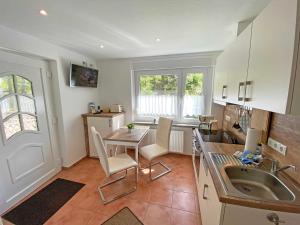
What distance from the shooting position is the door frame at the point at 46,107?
1789mm

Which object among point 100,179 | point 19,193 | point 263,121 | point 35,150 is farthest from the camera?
point 100,179

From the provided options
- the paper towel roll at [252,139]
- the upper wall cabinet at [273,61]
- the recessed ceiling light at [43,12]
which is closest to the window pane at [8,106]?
the recessed ceiling light at [43,12]

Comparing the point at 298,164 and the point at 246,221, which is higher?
the point at 298,164

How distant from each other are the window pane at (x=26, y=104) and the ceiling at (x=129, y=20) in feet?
2.90

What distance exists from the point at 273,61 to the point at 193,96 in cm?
219

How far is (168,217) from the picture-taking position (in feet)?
5.38

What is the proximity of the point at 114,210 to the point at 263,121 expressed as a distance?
195 centimetres

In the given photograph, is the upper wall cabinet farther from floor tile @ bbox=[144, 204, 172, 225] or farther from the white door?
the white door

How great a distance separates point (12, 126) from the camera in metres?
1.82

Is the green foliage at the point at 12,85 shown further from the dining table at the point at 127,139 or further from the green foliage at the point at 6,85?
the dining table at the point at 127,139

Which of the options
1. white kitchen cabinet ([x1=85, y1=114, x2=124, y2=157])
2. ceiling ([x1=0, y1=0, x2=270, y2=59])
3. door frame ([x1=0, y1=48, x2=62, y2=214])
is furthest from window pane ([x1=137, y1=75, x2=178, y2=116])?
door frame ([x1=0, y1=48, x2=62, y2=214])

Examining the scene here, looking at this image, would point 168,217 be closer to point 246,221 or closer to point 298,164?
point 246,221

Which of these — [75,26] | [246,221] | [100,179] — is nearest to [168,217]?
[246,221]

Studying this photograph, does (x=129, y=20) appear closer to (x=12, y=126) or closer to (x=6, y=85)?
(x=6, y=85)
